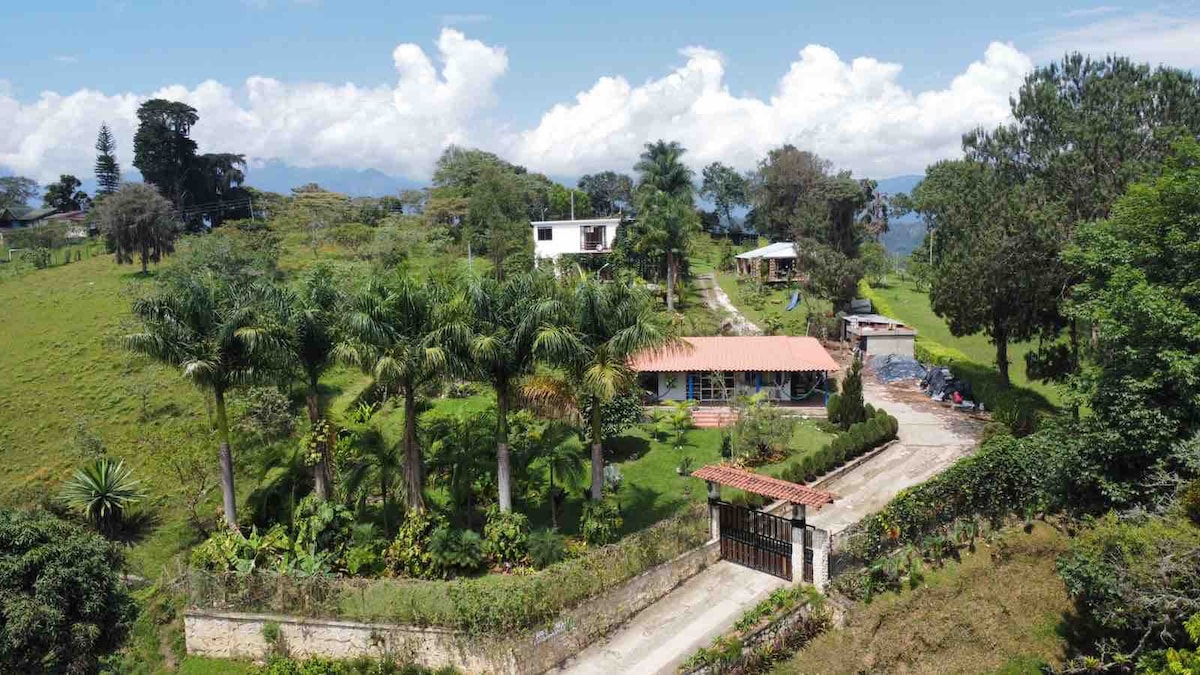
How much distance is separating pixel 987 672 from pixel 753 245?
6095 centimetres

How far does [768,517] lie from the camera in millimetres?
17281

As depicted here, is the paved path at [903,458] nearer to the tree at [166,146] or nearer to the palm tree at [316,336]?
the palm tree at [316,336]

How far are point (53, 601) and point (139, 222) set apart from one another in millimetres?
39057

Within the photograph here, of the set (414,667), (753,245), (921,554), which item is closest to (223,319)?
(414,667)

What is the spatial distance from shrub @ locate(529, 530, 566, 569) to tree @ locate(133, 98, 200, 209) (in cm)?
5887

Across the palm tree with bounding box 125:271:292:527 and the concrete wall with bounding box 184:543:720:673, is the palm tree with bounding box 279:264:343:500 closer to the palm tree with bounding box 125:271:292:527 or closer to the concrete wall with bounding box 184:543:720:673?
the palm tree with bounding box 125:271:292:527

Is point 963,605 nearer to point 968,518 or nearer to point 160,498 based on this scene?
point 968,518

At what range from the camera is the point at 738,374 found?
107 ft

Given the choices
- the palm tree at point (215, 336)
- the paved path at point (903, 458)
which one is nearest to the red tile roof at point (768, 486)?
the paved path at point (903, 458)

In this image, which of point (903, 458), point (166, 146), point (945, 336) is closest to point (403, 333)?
point (903, 458)

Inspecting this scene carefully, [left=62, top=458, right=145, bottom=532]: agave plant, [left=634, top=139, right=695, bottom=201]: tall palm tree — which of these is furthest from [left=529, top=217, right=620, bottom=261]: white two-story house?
[left=62, top=458, right=145, bottom=532]: agave plant

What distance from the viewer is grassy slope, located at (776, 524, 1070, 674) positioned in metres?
14.4

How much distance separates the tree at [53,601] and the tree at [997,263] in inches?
1189

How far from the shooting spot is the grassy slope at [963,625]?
14367mm
